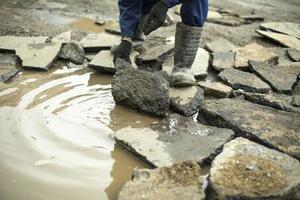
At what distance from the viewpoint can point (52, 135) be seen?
8.21 ft

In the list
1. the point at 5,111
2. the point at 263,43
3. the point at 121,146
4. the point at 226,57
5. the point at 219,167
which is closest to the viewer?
the point at 219,167

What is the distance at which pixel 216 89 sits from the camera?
322 cm

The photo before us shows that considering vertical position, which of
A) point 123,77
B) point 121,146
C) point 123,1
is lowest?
point 121,146

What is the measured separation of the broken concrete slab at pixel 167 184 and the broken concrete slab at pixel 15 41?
6.99 feet

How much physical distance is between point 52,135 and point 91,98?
591mm

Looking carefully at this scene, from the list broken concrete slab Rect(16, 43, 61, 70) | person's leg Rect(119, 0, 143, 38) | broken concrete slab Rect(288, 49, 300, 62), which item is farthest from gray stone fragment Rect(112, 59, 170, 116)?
broken concrete slab Rect(288, 49, 300, 62)

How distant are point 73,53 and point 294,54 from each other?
214 cm

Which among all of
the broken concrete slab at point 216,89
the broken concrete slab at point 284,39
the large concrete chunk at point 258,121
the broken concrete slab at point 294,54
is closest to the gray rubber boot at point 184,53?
the broken concrete slab at point 216,89

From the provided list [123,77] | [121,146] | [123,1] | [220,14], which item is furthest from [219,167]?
[220,14]

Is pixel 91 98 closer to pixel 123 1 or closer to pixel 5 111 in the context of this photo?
pixel 5 111

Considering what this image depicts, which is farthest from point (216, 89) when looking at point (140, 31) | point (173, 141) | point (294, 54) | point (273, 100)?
point (294, 54)

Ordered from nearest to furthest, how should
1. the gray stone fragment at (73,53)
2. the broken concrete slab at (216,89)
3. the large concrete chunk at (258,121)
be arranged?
1. the large concrete chunk at (258,121)
2. the broken concrete slab at (216,89)
3. the gray stone fragment at (73,53)

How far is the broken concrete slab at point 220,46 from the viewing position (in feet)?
13.4

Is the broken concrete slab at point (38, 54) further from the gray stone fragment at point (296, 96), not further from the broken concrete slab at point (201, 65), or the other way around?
the gray stone fragment at point (296, 96)
